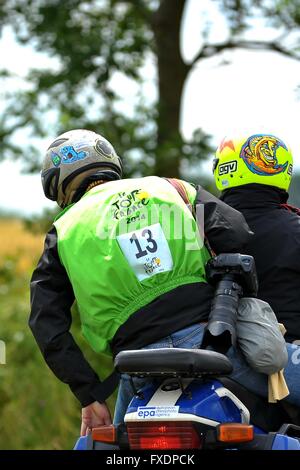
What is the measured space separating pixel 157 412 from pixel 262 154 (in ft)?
5.48

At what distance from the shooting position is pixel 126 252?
5.00 m

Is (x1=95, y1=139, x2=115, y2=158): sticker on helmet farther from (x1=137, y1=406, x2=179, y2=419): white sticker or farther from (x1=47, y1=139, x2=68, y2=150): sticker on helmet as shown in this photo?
(x1=137, y1=406, x2=179, y2=419): white sticker

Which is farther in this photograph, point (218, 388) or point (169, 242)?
point (169, 242)

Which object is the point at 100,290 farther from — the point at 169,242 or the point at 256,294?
the point at 256,294

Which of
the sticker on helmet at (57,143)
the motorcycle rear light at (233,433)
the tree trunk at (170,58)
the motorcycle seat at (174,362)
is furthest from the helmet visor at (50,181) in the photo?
the tree trunk at (170,58)

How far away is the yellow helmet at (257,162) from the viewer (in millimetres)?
5641

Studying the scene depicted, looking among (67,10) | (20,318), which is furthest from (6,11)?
(20,318)

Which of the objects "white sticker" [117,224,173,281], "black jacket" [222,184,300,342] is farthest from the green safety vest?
"black jacket" [222,184,300,342]

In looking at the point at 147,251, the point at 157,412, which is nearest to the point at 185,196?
the point at 147,251

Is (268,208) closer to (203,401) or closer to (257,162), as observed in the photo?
(257,162)

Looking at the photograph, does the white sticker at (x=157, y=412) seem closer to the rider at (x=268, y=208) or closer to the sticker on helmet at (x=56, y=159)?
the rider at (x=268, y=208)

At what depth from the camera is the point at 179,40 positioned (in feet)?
47.8

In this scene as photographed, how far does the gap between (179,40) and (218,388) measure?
10386 mm
